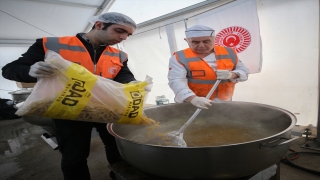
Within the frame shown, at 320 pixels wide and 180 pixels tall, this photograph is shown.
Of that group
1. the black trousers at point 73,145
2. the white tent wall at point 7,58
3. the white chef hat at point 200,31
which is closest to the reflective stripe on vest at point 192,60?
the white chef hat at point 200,31

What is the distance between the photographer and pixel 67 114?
Result: 84 cm

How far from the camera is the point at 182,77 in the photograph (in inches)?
65.1

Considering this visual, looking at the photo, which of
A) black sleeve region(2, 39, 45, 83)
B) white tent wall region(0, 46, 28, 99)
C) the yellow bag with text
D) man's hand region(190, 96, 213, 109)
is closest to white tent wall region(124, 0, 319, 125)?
man's hand region(190, 96, 213, 109)

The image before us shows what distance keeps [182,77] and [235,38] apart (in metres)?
1.27

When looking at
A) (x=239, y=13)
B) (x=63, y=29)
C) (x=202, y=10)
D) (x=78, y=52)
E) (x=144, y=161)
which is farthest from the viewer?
(x=63, y=29)

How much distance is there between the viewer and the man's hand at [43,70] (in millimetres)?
811

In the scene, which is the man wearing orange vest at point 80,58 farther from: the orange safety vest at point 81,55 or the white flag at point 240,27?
the white flag at point 240,27

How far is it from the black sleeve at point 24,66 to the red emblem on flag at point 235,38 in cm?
218

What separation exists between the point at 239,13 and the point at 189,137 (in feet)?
5.99

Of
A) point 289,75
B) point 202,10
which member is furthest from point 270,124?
point 202,10

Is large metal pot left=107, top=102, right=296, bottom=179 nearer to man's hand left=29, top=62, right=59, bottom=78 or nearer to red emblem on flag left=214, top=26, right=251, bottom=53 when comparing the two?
man's hand left=29, top=62, right=59, bottom=78

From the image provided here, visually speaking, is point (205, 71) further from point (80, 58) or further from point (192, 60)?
point (80, 58)

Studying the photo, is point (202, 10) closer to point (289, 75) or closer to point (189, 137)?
point (289, 75)

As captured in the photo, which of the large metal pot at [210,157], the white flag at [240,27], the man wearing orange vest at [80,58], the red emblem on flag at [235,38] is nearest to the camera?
the large metal pot at [210,157]
